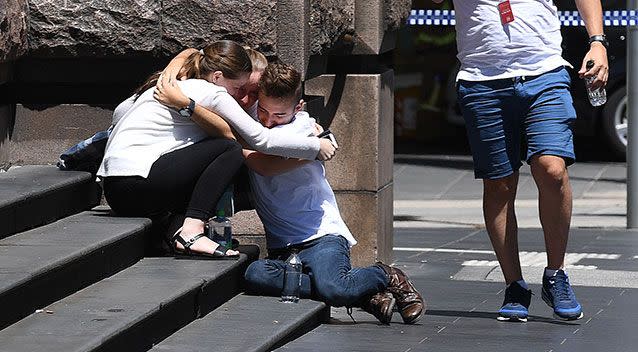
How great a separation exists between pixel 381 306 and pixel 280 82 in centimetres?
102

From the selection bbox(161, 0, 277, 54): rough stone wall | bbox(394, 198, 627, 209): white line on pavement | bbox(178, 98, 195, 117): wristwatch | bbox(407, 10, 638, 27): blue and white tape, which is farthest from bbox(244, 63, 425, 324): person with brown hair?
bbox(394, 198, 627, 209): white line on pavement

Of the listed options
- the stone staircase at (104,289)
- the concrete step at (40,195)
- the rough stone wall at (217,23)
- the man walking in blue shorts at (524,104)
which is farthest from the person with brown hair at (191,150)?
the man walking in blue shorts at (524,104)

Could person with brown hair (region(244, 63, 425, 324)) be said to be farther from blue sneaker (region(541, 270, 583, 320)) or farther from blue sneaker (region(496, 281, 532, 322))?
blue sneaker (region(541, 270, 583, 320))

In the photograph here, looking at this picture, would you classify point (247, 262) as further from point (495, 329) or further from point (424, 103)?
point (424, 103)

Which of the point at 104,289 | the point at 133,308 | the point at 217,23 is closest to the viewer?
the point at 133,308

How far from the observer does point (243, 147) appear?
664cm

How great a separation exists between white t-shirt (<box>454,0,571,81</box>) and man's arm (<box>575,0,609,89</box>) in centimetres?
13

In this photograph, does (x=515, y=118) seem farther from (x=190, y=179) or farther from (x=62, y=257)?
(x=62, y=257)

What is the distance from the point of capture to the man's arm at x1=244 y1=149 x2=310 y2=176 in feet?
21.6

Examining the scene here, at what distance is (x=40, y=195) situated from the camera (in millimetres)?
6383

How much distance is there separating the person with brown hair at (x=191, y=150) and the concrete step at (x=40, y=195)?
Answer: 0.23 metres

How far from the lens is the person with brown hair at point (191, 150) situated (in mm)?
6445

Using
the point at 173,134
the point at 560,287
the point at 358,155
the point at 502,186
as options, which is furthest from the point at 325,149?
the point at 358,155

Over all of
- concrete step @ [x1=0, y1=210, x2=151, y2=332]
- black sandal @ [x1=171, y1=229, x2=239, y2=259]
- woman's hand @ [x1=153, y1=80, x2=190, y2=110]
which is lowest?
black sandal @ [x1=171, y1=229, x2=239, y2=259]
